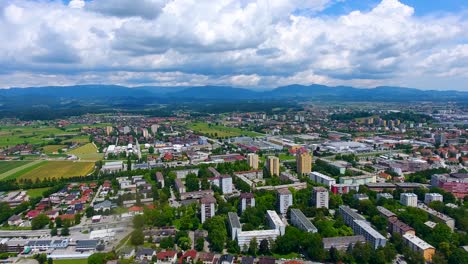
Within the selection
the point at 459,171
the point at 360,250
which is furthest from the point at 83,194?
the point at 459,171

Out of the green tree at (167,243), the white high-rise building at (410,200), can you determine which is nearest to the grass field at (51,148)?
the green tree at (167,243)

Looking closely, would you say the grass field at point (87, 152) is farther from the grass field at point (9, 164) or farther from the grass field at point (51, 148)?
the grass field at point (9, 164)

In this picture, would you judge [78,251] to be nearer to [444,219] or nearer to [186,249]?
[186,249]

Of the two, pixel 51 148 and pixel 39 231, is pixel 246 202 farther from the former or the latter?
pixel 51 148

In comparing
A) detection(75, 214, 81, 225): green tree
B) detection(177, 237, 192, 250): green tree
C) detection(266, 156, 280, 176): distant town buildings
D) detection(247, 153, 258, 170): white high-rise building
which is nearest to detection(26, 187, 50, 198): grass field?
detection(75, 214, 81, 225): green tree

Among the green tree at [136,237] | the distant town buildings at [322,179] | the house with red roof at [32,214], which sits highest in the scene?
the green tree at [136,237]

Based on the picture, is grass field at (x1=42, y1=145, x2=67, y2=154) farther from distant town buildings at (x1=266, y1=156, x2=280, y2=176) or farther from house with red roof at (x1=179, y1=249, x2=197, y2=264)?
house with red roof at (x1=179, y1=249, x2=197, y2=264)

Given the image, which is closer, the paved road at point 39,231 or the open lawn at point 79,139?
the paved road at point 39,231
